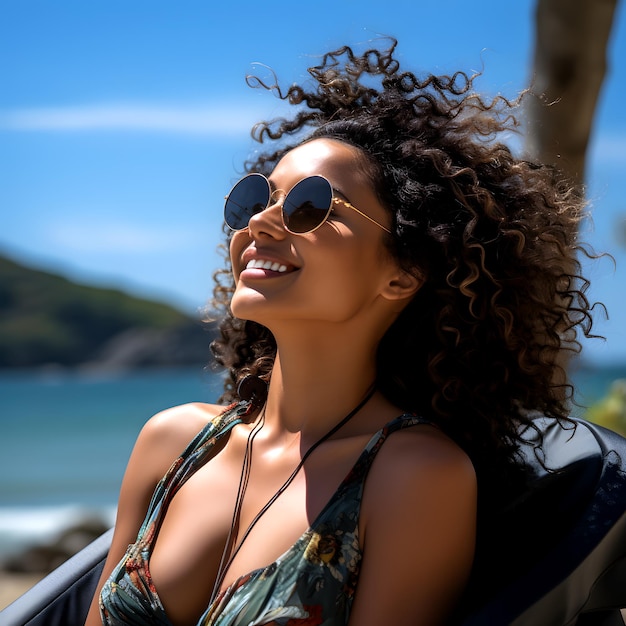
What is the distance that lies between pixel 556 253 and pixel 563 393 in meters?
0.36

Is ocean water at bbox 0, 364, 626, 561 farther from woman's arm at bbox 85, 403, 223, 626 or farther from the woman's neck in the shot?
the woman's neck

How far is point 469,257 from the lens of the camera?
2.01m

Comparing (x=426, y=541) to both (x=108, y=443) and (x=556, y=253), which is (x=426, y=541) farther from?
(x=108, y=443)

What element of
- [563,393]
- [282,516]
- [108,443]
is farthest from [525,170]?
[108,443]

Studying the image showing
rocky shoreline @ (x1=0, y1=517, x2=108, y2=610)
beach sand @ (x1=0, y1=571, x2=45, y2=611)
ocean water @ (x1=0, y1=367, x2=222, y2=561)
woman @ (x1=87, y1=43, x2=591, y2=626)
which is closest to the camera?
woman @ (x1=87, y1=43, x2=591, y2=626)

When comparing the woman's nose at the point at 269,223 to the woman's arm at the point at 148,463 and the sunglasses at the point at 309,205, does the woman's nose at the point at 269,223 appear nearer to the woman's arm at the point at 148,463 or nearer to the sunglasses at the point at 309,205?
the sunglasses at the point at 309,205

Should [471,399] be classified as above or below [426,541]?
above

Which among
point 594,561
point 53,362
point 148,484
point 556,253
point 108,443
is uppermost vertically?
point 53,362

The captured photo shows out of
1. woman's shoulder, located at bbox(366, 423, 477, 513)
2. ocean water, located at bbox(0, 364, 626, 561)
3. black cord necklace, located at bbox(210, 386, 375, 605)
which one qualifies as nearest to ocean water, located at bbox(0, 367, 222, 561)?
ocean water, located at bbox(0, 364, 626, 561)

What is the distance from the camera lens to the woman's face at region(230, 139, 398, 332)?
1.95 metres

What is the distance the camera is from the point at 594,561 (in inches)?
68.6

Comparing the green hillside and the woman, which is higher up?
the green hillside

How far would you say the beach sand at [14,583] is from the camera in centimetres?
655

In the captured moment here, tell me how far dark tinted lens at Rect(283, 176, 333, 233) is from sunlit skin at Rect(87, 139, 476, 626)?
26 millimetres
